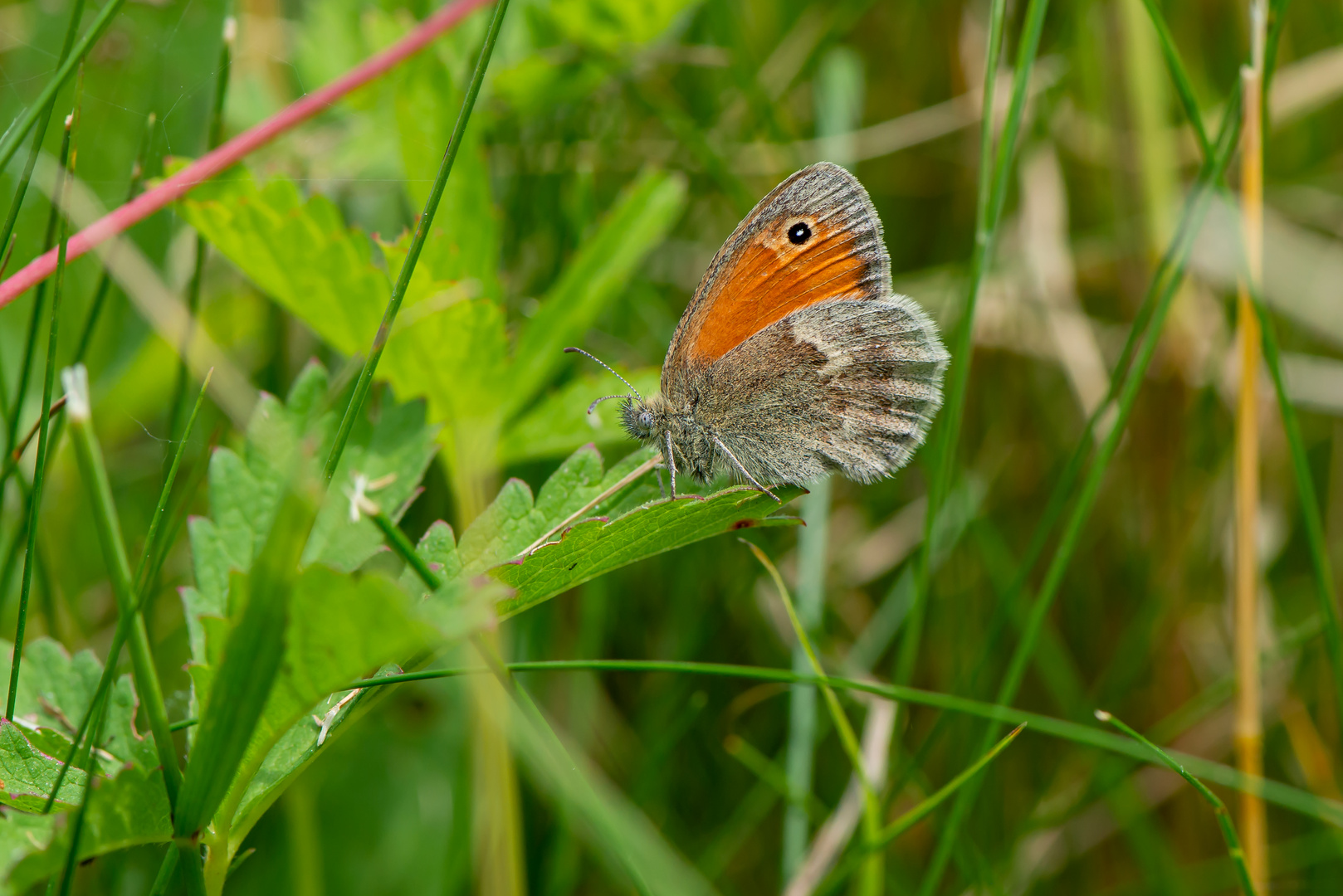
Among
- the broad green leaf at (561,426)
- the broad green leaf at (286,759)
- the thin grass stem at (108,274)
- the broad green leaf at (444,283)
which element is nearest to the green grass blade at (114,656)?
the broad green leaf at (286,759)

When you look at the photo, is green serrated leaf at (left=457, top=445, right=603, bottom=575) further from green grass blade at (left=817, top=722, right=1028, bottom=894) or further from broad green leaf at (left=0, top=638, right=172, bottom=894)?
green grass blade at (left=817, top=722, right=1028, bottom=894)

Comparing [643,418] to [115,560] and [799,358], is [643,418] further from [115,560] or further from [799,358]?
[115,560]

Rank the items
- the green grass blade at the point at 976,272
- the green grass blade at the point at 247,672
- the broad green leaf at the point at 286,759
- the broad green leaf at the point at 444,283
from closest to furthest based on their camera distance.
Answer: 1. the green grass blade at the point at 247,672
2. the broad green leaf at the point at 286,759
3. the broad green leaf at the point at 444,283
4. the green grass blade at the point at 976,272

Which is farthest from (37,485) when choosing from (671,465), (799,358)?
(799,358)

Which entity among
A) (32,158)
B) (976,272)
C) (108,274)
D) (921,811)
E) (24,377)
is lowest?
(921,811)

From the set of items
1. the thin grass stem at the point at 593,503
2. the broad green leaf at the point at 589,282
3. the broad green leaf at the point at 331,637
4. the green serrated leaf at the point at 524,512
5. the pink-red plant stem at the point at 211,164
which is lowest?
the thin grass stem at the point at 593,503

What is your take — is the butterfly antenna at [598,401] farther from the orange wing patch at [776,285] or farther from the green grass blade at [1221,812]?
the green grass blade at [1221,812]

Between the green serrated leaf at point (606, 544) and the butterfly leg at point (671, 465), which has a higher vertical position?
the green serrated leaf at point (606, 544)
